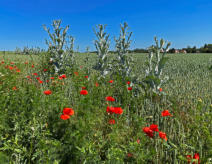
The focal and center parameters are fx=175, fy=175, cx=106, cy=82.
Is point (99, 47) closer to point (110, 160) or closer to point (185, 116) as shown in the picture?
point (185, 116)

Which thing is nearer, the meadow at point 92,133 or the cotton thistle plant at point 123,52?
the meadow at point 92,133

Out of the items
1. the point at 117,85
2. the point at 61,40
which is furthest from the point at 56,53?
the point at 117,85

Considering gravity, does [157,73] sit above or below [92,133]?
above

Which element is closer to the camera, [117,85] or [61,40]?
[117,85]

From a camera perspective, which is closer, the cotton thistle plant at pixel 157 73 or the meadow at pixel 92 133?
the meadow at pixel 92 133

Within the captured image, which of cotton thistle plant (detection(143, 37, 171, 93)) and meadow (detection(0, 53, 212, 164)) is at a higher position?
cotton thistle plant (detection(143, 37, 171, 93))

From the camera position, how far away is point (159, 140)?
2078 mm

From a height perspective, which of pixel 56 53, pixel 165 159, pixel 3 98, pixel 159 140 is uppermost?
pixel 56 53

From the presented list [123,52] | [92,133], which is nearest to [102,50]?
[123,52]

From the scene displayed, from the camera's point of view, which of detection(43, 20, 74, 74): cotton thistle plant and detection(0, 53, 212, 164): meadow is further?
detection(43, 20, 74, 74): cotton thistle plant

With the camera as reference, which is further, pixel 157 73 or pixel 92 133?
pixel 157 73

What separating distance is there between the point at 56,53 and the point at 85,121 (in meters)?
4.53

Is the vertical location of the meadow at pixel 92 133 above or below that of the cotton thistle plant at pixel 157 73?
below

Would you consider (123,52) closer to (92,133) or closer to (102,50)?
(102,50)
